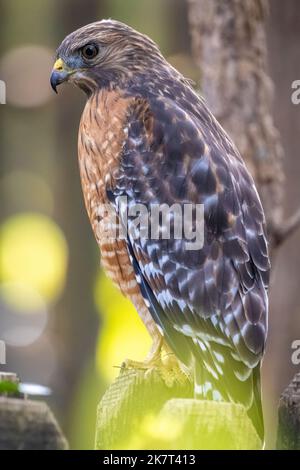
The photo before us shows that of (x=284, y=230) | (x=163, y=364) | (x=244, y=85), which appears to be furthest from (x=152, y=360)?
(x=244, y=85)

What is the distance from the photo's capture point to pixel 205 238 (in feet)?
10.4

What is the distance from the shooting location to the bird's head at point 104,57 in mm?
3428

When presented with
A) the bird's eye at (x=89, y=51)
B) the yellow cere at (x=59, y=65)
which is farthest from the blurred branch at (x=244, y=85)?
the yellow cere at (x=59, y=65)

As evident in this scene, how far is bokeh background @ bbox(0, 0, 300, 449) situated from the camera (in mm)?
4898

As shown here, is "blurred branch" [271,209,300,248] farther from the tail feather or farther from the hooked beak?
the tail feather

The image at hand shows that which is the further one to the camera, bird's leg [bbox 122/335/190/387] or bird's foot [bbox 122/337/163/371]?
bird's foot [bbox 122/337/163/371]

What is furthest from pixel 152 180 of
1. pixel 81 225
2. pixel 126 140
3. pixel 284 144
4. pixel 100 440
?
pixel 284 144

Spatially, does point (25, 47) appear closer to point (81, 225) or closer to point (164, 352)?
point (81, 225)

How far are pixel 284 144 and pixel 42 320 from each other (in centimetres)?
160

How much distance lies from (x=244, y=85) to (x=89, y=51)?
3.91 feet

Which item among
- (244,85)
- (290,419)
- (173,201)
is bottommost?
(290,419)

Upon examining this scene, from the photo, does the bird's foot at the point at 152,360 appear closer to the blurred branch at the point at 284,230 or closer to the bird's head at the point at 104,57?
the bird's head at the point at 104,57

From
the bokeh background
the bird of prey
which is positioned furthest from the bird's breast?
the bokeh background

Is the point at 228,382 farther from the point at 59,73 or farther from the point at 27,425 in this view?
the point at 59,73
